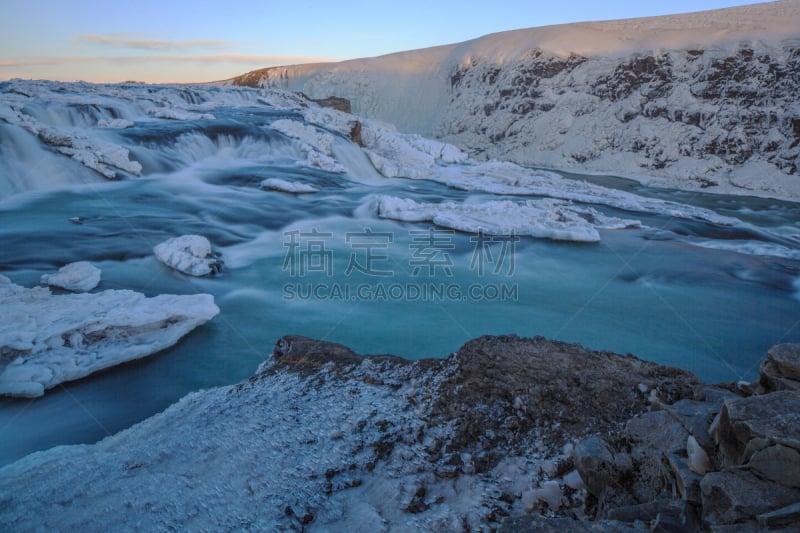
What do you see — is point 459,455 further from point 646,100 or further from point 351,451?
point 646,100

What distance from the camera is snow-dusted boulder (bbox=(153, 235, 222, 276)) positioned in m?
4.66

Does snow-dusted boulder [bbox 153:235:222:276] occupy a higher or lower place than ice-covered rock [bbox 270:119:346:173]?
lower

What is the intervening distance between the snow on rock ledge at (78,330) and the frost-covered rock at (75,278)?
0.32 metres

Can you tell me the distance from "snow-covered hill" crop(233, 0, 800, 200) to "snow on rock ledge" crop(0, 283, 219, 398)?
13138 mm

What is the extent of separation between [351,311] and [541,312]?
5.57 ft

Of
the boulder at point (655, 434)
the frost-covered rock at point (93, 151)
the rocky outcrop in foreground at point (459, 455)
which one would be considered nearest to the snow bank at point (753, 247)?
the rocky outcrop in foreground at point (459, 455)

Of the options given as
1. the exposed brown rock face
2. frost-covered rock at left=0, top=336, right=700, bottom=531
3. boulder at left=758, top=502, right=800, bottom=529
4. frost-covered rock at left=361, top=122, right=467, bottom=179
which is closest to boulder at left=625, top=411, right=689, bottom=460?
the exposed brown rock face

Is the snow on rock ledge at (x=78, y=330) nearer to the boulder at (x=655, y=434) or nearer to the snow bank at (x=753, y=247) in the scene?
the boulder at (x=655, y=434)

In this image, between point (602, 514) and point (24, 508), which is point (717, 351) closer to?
point (602, 514)

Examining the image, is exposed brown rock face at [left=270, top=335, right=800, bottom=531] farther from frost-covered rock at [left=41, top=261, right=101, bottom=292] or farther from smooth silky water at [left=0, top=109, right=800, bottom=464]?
frost-covered rock at [left=41, top=261, right=101, bottom=292]

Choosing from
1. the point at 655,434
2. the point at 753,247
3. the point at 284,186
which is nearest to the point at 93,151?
the point at 284,186

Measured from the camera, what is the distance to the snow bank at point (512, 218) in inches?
262

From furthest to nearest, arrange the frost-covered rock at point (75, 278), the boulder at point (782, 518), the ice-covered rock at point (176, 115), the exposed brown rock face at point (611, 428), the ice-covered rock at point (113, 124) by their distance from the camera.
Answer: the ice-covered rock at point (176, 115)
the ice-covered rock at point (113, 124)
the frost-covered rock at point (75, 278)
the exposed brown rock face at point (611, 428)
the boulder at point (782, 518)

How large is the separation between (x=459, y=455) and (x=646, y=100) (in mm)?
16764
